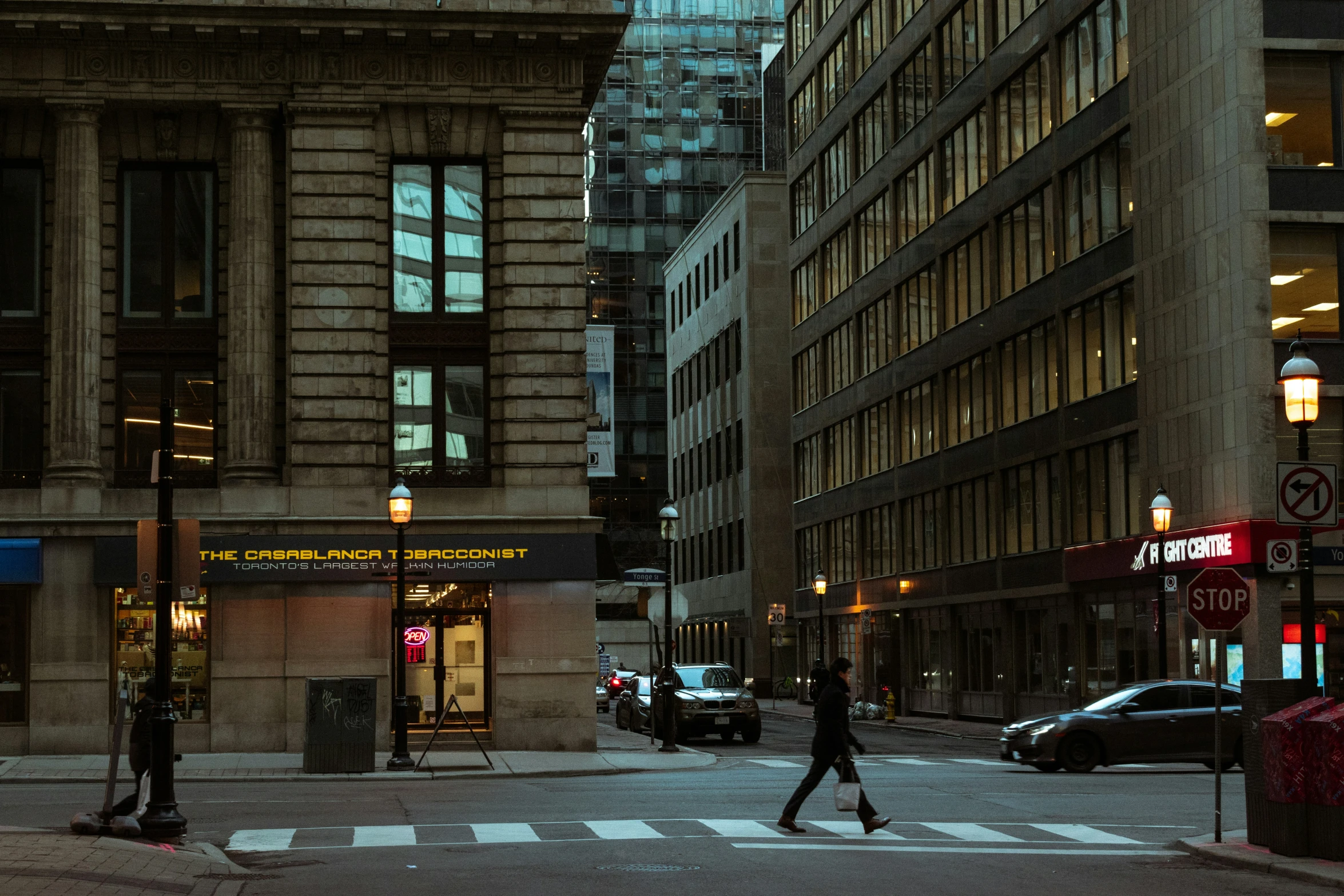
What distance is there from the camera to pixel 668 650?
110ft

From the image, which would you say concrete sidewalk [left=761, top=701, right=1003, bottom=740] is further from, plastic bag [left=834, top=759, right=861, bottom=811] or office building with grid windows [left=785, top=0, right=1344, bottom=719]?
plastic bag [left=834, top=759, right=861, bottom=811]

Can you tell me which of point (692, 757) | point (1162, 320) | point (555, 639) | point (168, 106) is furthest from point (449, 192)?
point (1162, 320)

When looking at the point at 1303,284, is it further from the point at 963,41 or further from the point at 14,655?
the point at 14,655

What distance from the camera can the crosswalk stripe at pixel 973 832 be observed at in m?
16.2

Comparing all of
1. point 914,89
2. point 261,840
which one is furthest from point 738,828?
point 914,89

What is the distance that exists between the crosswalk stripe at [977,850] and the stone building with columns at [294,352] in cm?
1590

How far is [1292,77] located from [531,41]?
16.0m

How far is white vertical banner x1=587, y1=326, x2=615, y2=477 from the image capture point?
120ft

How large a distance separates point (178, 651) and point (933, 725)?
2424 centimetres

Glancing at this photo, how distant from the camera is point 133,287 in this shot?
31.8m

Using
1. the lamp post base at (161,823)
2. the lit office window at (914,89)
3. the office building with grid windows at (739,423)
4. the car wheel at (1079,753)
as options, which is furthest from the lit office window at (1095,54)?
the office building with grid windows at (739,423)

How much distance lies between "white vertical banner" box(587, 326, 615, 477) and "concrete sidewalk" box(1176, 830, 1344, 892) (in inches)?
869

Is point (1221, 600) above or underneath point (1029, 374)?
underneath

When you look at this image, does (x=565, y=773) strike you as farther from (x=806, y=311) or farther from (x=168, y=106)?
(x=806, y=311)
